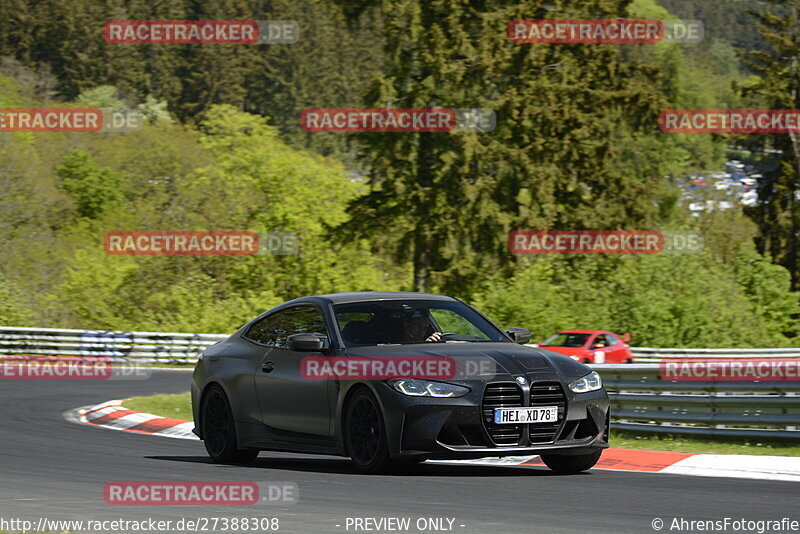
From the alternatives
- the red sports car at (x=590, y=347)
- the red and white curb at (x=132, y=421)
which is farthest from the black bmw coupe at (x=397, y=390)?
the red sports car at (x=590, y=347)

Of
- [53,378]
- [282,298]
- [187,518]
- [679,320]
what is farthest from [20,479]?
[282,298]

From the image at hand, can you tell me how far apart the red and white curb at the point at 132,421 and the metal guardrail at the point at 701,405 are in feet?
16.4

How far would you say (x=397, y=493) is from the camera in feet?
29.5

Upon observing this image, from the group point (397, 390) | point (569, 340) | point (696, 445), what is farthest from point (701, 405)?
point (569, 340)

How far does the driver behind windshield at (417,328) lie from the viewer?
35.4 ft

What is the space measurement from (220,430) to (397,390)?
2.87m

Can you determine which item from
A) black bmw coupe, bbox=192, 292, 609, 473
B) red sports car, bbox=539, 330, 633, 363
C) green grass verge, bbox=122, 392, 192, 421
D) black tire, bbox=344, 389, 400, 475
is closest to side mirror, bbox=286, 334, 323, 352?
black bmw coupe, bbox=192, 292, 609, 473

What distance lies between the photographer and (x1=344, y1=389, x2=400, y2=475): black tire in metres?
9.92

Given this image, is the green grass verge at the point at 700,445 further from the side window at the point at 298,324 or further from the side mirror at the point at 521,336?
the side window at the point at 298,324

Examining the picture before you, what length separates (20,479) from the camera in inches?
406

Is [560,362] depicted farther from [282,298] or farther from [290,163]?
[290,163]

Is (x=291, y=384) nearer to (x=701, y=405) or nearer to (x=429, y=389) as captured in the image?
(x=429, y=389)

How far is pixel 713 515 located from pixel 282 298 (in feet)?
161

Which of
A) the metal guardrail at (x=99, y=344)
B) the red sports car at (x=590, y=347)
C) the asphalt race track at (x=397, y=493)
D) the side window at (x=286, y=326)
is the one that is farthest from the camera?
the metal guardrail at (x=99, y=344)
